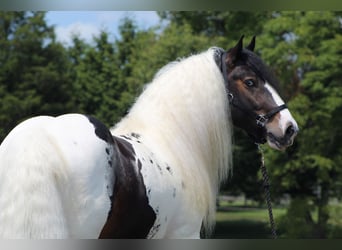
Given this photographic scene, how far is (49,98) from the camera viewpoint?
47.6ft

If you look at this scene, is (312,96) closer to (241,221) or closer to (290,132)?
(241,221)

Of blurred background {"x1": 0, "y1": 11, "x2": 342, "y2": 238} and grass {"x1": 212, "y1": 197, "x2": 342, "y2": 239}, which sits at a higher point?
blurred background {"x1": 0, "y1": 11, "x2": 342, "y2": 238}

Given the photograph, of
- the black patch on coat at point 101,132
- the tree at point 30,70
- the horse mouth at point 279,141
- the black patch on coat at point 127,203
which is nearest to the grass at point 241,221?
the tree at point 30,70

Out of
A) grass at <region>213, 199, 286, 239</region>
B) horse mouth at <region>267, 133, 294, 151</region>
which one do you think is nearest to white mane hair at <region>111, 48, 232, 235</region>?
horse mouth at <region>267, 133, 294, 151</region>

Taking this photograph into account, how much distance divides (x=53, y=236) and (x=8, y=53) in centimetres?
1348

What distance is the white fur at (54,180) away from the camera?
1780mm

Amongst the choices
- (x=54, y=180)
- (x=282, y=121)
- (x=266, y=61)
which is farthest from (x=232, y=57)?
(x=266, y=61)

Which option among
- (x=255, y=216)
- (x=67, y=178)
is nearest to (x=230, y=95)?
(x=67, y=178)

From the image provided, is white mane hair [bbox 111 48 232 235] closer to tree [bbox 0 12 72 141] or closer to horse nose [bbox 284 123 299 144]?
horse nose [bbox 284 123 299 144]

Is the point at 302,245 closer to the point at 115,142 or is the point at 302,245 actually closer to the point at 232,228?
the point at 115,142

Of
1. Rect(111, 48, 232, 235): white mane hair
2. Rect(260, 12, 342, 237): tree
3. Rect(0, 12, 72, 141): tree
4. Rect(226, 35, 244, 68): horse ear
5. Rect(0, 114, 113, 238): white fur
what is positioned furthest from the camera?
Rect(0, 12, 72, 141): tree

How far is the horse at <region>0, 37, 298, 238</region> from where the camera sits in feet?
6.01

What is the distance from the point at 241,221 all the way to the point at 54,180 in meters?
17.4

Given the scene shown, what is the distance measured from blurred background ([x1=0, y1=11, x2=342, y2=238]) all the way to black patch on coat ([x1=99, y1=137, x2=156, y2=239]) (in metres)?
8.25
